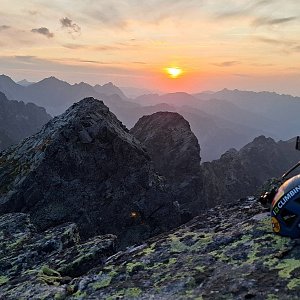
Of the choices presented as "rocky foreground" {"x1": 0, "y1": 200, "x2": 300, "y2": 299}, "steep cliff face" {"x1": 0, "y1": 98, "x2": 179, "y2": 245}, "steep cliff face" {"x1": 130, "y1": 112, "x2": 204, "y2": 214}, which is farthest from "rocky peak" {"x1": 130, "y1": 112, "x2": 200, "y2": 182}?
"rocky foreground" {"x1": 0, "y1": 200, "x2": 300, "y2": 299}

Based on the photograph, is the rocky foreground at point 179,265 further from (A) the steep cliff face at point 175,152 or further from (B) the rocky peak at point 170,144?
(B) the rocky peak at point 170,144

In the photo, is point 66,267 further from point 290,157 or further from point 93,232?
point 290,157

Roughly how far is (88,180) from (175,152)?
43303 mm

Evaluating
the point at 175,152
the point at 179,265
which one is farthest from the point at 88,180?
the point at 175,152

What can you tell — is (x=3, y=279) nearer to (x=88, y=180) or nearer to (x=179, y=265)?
(x=179, y=265)

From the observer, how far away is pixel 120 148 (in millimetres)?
37906

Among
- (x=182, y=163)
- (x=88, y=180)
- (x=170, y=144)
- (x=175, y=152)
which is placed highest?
(x=88, y=180)

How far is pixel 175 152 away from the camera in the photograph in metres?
75.6

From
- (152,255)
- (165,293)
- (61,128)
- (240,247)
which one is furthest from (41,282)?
(61,128)

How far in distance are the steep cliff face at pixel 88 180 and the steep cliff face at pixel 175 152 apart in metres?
30.8

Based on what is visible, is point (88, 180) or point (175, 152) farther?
point (175, 152)

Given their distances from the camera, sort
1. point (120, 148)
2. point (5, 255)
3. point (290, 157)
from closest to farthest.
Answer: point (5, 255), point (120, 148), point (290, 157)

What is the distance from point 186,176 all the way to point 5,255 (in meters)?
63.9

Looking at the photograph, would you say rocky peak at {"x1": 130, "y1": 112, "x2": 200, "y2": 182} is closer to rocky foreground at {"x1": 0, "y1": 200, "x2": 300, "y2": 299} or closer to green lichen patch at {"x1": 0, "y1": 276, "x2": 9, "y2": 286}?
rocky foreground at {"x1": 0, "y1": 200, "x2": 300, "y2": 299}
